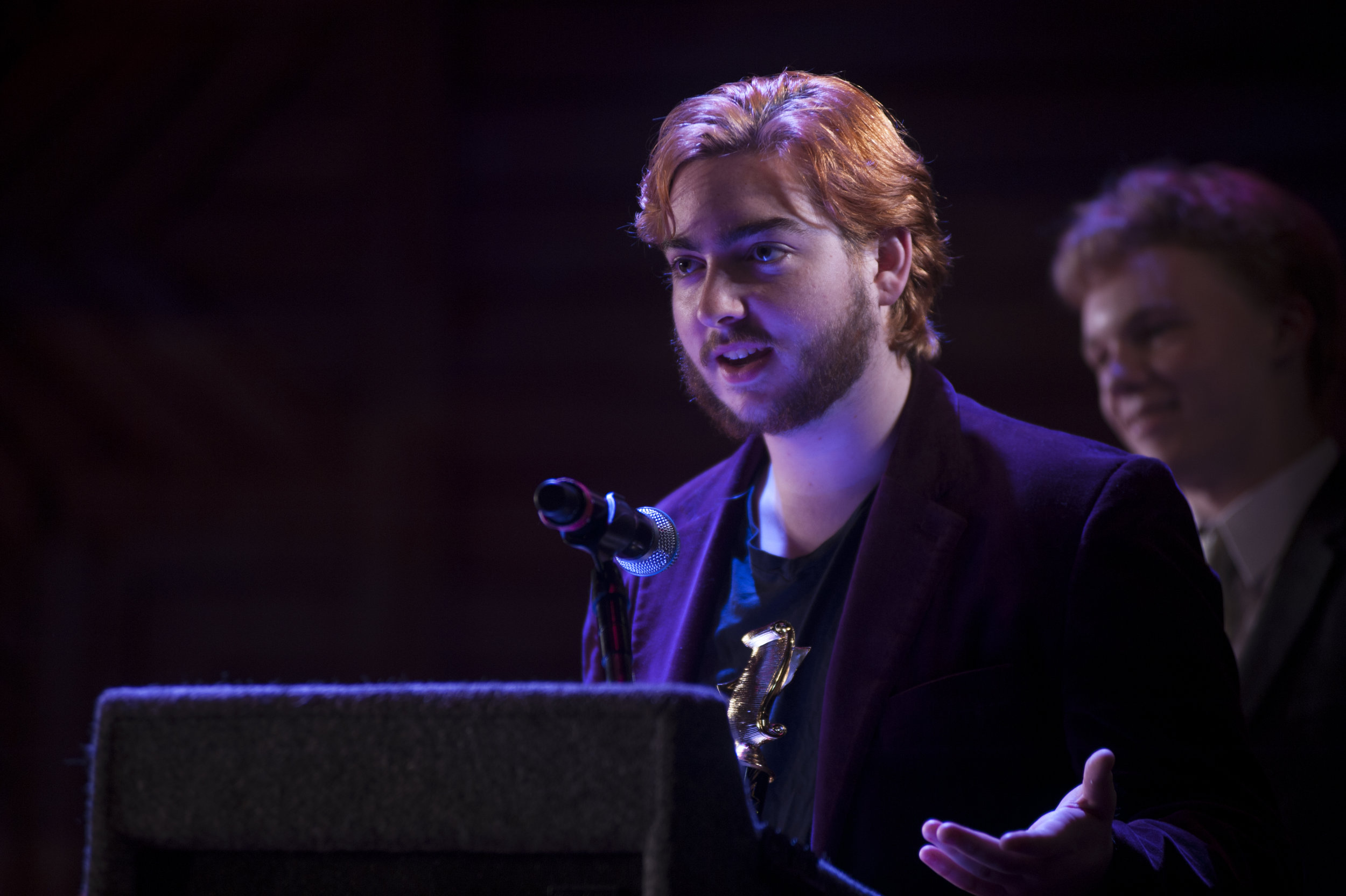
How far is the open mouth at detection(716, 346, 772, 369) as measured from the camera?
157 centimetres

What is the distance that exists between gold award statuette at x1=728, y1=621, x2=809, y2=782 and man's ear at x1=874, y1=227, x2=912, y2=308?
0.60 meters

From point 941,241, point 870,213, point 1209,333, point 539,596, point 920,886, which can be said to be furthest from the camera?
point 539,596

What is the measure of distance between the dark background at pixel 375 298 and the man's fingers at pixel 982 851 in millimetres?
2945

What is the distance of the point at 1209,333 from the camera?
8.46 ft

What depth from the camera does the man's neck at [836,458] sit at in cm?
166

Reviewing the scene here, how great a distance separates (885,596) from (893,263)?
2.00ft

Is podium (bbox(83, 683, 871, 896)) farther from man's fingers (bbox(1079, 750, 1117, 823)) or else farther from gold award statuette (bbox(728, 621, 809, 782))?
gold award statuette (bbox(728, 621, 809, 782))

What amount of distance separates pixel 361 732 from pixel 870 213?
1.24 metres

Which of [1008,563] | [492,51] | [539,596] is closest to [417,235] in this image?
[492,51]

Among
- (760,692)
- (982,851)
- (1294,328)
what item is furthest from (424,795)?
(1294,328)

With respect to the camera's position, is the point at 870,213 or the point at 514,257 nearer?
the point at 870,213

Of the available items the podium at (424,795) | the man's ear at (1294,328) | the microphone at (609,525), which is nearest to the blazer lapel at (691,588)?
the microphone at (609,525)

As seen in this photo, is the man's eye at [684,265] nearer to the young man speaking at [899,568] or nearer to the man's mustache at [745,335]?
the young man speaking at [899,568]

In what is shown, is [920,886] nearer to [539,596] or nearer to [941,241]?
[941,241]
